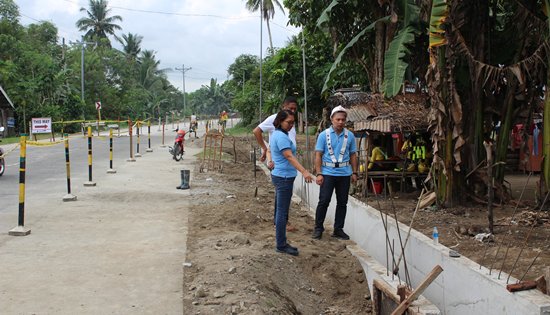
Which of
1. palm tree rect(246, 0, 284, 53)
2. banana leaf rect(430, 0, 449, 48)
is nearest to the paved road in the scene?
banana leaf rect(430, 0, 449, 48)

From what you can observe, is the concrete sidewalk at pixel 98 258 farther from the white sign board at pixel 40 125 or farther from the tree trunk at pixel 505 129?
→ the white sign board at pixel 40 125

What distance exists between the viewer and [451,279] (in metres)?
4.67

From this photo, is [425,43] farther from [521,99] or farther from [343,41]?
[343,41]

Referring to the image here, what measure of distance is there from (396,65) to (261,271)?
481 cm

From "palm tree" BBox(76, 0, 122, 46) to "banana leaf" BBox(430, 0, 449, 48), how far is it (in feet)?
189

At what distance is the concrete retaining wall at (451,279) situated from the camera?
3756 millimetres

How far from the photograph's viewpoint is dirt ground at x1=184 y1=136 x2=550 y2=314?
4570mm

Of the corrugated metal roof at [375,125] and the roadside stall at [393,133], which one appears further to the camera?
the roadside stall at [393,133]

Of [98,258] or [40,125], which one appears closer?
[98,258]

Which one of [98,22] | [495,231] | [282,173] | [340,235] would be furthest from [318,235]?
[98,22]

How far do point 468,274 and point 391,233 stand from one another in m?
1.59

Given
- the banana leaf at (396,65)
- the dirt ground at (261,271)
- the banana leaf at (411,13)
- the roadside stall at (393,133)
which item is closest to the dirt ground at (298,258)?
the dirt ground at (261,271)

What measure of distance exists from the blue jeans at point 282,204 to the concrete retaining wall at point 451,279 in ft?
3.88

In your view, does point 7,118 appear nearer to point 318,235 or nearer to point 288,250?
point 318,235
